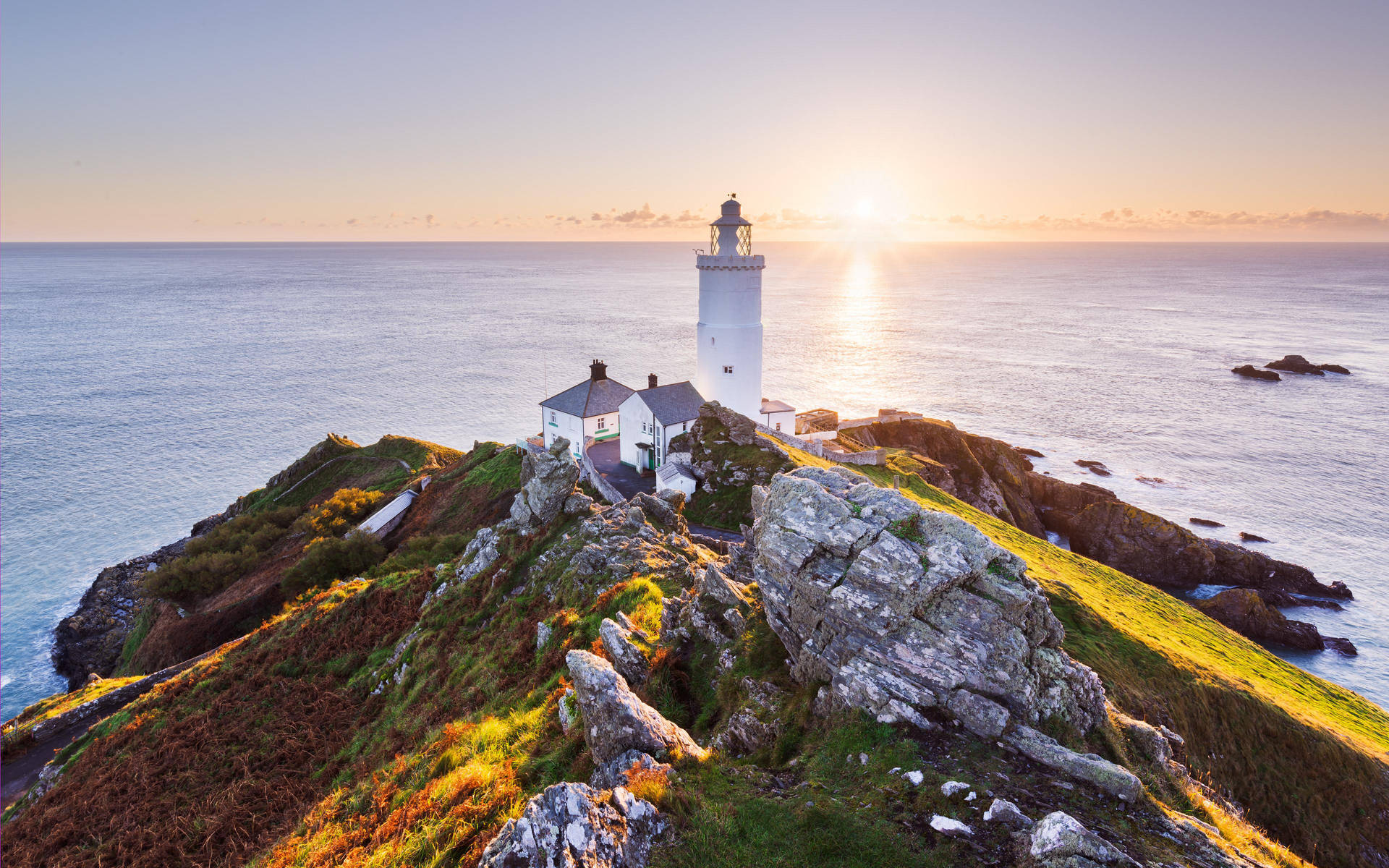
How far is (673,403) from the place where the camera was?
143ft

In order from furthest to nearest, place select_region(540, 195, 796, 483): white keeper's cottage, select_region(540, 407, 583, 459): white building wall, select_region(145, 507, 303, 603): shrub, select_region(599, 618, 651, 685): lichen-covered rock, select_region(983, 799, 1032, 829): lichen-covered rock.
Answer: select_region(540, 407, 583, 459): white building wall, select_region(540, 195, 796, 483): white keeper's cottage, select_region(145, 507, 303, 603): shrub, select_region(599, 618, 651, 685): lichen-covered rock, select_region(983, 799, 1032, 829): lichen-covered rock

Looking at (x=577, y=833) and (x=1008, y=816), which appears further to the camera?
(x=1008, y=816)

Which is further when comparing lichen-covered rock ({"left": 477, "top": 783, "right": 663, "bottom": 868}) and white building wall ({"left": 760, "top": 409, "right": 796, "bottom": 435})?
white building wall ({"left": 760, "top": 409, "right": 796, "bottom": 435})

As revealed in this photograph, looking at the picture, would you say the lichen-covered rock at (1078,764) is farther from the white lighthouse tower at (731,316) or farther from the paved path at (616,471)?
the white lighthouse tower at (731,316)

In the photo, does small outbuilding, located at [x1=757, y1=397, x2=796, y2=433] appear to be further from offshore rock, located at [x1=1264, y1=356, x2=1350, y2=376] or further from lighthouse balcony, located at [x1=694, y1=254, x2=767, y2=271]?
offshore rock, located at [x1=1264, y1=356, x2=1350, y2=376]

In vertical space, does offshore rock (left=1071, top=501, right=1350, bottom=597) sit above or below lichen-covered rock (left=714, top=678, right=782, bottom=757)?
below

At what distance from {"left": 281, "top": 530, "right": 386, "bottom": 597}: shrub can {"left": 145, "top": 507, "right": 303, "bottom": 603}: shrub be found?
8.84 metres

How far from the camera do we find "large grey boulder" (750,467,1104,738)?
1044 centimetres

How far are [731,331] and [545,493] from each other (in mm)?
27192

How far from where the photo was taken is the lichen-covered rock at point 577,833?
7.80 meters

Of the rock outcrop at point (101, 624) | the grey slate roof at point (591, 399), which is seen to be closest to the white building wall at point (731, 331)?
the grey slate roof at point (591, 399)

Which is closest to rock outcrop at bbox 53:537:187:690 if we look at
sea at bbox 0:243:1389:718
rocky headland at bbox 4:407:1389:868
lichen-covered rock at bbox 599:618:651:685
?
sea at bbox 0:243:1389:718

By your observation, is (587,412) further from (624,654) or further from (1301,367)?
(1301,367)

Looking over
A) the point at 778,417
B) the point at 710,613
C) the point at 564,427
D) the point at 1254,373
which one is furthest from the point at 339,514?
the point at 1254,373
